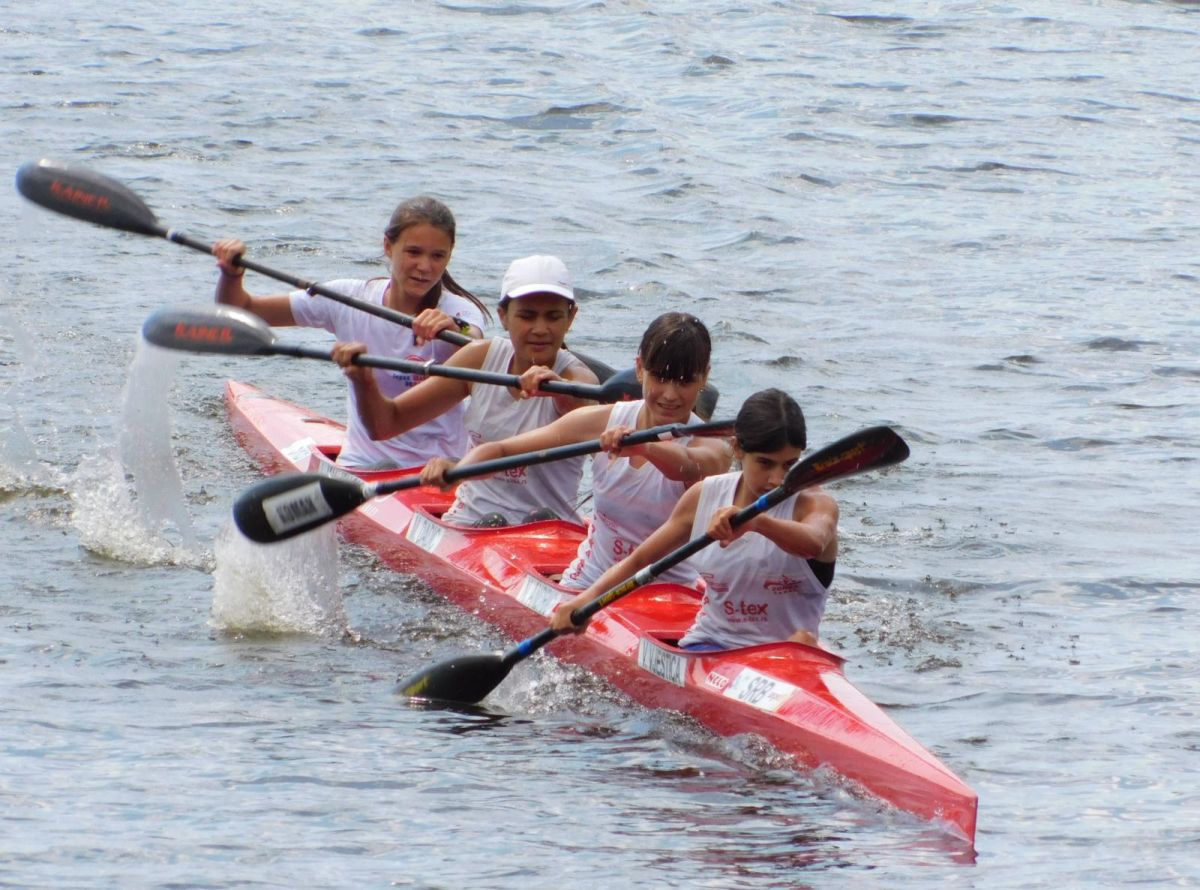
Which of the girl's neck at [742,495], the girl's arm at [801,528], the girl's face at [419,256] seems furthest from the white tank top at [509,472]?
the girl's arm at [801,528]

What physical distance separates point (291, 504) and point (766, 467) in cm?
195

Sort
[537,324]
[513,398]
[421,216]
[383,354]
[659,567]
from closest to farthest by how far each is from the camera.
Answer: [659,567]
[537,324]
[513,398]
[421,216]
[383,354]

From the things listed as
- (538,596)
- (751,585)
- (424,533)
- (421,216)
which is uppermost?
(421,216)

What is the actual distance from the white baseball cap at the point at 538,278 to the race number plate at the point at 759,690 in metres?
1.75

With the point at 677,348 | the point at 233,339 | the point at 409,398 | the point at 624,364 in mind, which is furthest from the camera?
the point at 624,364

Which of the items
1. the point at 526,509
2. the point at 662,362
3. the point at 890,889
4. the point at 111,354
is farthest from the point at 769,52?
the point at 890,889

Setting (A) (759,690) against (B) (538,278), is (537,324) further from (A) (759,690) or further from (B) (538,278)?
(A) (759,690)

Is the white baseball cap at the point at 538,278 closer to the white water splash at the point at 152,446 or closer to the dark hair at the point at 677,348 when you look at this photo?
the dark hair at the point at 677,348

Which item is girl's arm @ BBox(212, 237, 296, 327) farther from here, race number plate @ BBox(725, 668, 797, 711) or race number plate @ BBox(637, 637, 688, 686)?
race number plate @ BBox(725, 668, 797, 711)

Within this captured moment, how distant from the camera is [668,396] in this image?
234 inches

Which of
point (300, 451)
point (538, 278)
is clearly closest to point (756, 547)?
point (538, 278)

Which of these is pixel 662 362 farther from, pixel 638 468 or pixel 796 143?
pixel 796 143

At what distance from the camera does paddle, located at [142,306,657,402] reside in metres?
7.00

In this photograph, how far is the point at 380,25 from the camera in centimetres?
2141
